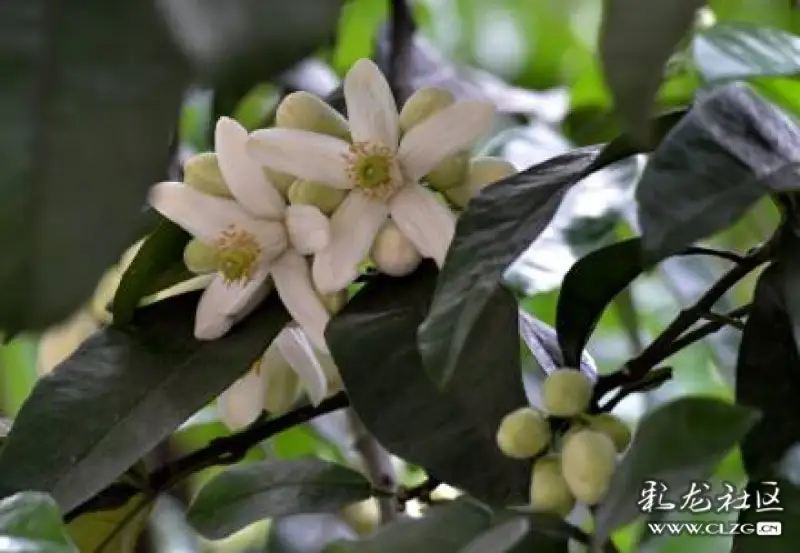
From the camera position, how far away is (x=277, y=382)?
22.7 inches

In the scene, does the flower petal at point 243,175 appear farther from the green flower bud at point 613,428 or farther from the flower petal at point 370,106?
the green flower bud at point 613,428

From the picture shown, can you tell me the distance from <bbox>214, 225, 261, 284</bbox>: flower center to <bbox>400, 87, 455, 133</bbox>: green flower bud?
85mm

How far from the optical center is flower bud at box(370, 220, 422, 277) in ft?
1.57

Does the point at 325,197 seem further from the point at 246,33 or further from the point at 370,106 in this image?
the point at 246,33

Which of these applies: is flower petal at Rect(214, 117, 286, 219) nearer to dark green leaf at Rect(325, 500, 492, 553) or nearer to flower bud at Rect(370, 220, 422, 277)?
flower bud at Rect(370, 220, 422, 277)

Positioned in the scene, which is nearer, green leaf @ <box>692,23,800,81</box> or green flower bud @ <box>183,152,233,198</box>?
green flower bud @ <box>183,152,233,198</box>

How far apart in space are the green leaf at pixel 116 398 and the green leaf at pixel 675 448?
0.60ft

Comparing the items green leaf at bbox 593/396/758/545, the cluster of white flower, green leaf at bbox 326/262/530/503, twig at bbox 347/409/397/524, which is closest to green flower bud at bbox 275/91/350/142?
the cluster of white flower

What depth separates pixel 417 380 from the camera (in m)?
0.45

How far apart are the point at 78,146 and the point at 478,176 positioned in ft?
0.96

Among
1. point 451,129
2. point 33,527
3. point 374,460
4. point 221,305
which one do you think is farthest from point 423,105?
point 374,460

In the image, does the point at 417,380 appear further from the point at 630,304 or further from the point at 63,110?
the point at 630,304

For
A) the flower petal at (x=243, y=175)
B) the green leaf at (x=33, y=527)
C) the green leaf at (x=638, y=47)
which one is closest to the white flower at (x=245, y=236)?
the flower petal at (x=243, y=175)

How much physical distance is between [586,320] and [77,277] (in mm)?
308
